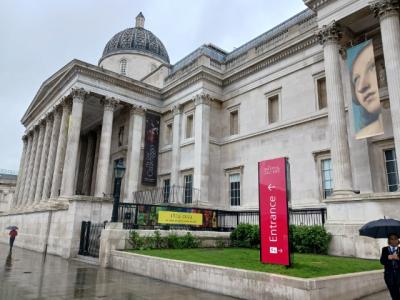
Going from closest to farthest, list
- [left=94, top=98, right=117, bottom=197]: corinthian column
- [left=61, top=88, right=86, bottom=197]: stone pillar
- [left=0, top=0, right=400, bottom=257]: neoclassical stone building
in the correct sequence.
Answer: [left=0, top=0, right=400, bottom=257]: neoclassical stone building, [left=61, top=88, right=86, bottom=197]: stone pillar, [left=94, top=98, right=117, bottom=197]: corinthian column

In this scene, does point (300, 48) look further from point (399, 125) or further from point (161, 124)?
point (161, 124)

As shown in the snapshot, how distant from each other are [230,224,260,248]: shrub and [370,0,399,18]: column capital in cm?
1114

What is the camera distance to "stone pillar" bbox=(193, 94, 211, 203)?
23297 millimetres

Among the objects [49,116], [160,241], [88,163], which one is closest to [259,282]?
[160,241]

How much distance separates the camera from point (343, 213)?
1369 cm

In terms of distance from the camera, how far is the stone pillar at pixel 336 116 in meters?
14.5

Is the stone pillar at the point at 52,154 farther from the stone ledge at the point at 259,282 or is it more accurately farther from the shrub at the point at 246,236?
the stone ledge at the point at 259,282

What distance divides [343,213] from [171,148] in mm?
16158

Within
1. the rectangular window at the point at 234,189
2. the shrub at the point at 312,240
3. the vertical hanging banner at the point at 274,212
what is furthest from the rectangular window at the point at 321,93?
the vertical hanging banner at the point at 274,212

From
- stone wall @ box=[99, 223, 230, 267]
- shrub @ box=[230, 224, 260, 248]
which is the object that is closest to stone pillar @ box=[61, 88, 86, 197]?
stone wall @ box=[99, 223, 230, 267]

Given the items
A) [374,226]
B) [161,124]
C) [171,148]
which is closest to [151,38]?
[161,124]

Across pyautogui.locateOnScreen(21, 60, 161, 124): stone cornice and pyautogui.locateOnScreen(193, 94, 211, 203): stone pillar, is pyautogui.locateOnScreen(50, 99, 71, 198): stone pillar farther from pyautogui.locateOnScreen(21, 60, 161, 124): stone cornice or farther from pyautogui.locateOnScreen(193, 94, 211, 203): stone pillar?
pyautogui.locateOnScreen(193, 94, 211, 203): stone pillar

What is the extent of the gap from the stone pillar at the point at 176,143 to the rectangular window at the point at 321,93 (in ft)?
36.8

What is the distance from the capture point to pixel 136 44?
37531 mm
